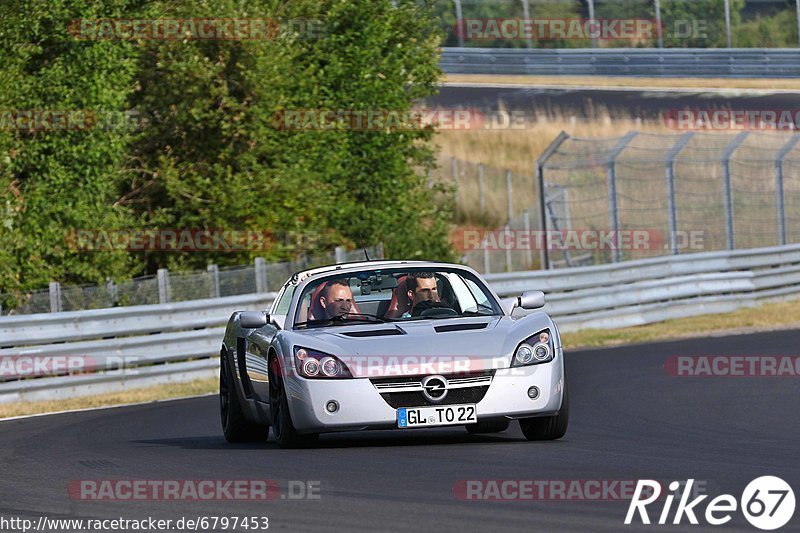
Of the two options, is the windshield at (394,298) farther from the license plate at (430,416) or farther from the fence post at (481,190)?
the fence post at (481,190)

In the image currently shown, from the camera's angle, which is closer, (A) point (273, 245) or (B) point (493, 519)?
(B) point (493, 519)

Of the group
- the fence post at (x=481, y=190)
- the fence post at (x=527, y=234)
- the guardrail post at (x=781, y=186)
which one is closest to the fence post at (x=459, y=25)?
the fence post at (x=481, y=190)

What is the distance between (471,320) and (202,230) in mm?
17451

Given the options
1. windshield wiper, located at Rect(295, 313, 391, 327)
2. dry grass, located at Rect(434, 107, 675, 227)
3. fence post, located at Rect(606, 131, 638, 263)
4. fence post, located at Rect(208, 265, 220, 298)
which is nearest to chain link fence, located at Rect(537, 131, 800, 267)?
dry grass, located at Rect(434, 107, 675, 227)

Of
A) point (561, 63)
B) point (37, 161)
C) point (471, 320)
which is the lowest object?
point (471, 320)

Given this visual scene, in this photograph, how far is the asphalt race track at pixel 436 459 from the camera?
7105mm

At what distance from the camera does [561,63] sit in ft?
168

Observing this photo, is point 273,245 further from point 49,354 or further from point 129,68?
point 49,354

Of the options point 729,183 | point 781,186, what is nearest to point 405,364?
point 729,183

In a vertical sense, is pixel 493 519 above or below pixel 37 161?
below

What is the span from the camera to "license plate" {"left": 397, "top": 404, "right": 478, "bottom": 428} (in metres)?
9.70

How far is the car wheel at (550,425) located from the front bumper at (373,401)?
0.16m

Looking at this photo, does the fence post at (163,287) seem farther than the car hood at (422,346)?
Yes

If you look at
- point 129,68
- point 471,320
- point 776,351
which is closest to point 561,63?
point 129,68
